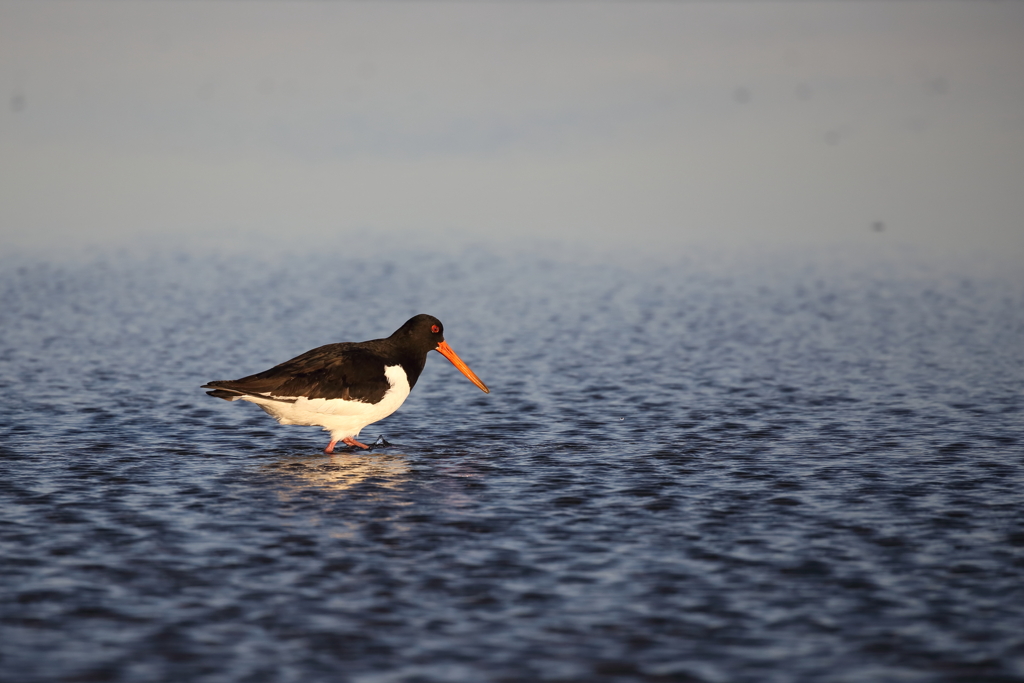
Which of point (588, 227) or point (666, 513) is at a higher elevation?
point (588, 227)

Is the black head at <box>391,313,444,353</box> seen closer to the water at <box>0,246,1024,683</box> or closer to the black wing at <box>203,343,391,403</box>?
the black wing at <box>203,343,391,403</box>

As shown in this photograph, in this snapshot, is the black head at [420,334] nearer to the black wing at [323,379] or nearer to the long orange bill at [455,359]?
the long orange bill at [455,359]

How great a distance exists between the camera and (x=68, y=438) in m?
13.0

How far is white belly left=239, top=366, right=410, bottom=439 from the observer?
12234 mm

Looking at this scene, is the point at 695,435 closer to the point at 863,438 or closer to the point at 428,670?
the point at 863,438

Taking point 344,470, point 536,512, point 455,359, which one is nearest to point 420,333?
point 455,359

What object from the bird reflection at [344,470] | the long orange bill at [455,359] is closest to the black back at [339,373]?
the long orange bill at [455,359]

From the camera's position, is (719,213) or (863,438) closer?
(863,438)

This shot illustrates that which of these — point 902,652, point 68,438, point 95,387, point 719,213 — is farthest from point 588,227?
point 902,652

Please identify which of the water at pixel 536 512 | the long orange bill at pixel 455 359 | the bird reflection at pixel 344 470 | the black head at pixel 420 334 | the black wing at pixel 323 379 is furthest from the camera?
the long orange bill at pixel 455 359

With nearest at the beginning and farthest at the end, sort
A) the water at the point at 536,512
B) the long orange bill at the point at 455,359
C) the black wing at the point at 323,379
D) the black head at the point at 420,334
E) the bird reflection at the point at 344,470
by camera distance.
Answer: the water at the point at 536,512, the bird reflection at the point at 344,470, the black wing at the point at 323,379, the black head at the point at 420,334, the long orange bill at the point at 455,359

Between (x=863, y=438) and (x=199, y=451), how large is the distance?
24.1 ft

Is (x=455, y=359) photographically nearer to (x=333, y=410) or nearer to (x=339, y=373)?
(x=339, y=373)

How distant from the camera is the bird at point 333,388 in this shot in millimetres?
12219
